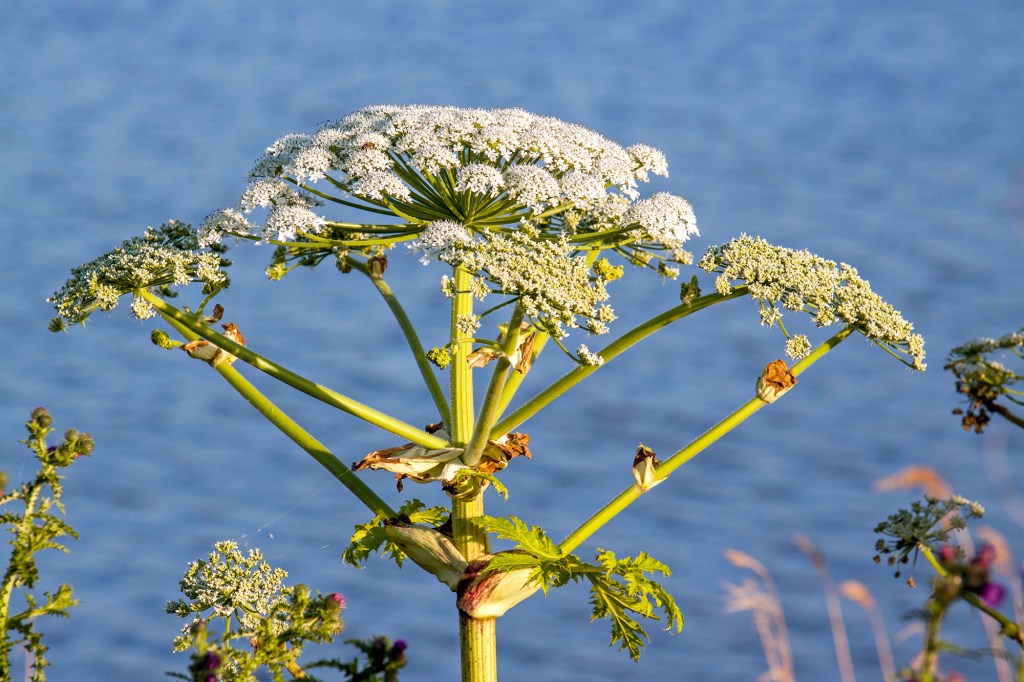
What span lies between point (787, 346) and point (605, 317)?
0.79 meters

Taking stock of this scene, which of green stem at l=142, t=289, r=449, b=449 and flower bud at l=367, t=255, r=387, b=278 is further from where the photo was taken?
flower bud at l=367, t=255, r=387, b=278

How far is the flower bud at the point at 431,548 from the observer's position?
4910 millimetres

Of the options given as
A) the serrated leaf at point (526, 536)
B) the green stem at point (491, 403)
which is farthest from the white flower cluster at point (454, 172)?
the serrated leaf at point (526, 536)

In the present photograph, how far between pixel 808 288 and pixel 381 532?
181 cm

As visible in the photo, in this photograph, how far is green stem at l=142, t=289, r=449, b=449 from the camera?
484 centimetres

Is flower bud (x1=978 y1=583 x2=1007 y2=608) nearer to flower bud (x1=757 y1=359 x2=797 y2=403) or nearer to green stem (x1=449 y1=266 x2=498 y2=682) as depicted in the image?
flower bud (x1=757 y1=359 x2=797 y2=403)

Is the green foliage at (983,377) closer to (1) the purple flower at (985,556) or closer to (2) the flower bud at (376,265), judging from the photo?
(1) the purple flower at (985,556)

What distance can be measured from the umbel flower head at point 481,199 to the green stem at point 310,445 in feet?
1.50

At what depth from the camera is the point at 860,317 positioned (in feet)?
15.4

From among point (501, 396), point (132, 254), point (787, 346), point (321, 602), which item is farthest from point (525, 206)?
point (321, 602)

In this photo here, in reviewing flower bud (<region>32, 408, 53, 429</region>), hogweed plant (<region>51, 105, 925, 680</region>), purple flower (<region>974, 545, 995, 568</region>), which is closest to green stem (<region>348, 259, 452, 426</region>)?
hogweed plant (<region>51, 105, 925, 680</region>)

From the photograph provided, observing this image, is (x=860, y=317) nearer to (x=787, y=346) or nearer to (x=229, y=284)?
(x=787, y=346)

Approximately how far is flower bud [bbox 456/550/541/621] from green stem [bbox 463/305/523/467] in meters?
0.39

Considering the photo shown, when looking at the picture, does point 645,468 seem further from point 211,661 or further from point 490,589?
point 211,661
